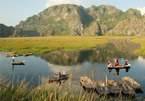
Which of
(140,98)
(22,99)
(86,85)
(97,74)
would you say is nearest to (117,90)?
(140,98)

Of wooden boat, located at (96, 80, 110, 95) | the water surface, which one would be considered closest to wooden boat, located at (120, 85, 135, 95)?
wooden boat, located at (96, 80, 110, 95)

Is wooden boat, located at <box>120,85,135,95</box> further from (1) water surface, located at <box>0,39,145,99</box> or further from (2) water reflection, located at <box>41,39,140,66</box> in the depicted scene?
(2) water reflection, located at <box>41,39,140,66</box>

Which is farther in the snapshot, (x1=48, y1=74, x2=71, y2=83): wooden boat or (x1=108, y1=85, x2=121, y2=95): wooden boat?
(x1=48, y1=74, x2=71, y2=83): wooden boat

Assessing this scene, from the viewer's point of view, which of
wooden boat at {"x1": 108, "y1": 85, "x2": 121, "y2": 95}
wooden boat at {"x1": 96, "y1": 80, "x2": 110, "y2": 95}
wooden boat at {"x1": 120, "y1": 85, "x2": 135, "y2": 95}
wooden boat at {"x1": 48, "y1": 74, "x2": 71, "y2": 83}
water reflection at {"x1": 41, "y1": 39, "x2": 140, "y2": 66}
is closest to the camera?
wooden boat at {"x1": 120, "y1": 85, "x2": 135, "y2": 95}

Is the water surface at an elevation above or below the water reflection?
below

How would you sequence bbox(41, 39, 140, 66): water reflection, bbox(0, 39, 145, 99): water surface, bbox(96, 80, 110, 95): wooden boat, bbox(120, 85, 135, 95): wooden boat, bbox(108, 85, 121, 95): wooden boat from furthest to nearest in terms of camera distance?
bbox(41, 39, 140, 66): water reflection < bbox(0, 39, 145, 99): water surface < bbox(108, 85, 121, 95): wooden boat < bbox(96, 80, 110, 95): wooden boat < bbox(120, 85, 135, 95): wooden boat

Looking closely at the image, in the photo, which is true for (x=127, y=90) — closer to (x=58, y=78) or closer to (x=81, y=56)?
(x=58, y=78)

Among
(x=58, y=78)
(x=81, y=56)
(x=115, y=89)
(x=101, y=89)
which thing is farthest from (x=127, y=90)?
(x=81, y=56)

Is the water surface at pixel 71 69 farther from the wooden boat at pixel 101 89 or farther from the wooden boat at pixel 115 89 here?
the wooden boat at pixel 101 89

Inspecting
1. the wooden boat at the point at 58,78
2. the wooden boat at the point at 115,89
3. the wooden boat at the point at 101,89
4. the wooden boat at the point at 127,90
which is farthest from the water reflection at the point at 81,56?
the wooden boat at the point at 127,90

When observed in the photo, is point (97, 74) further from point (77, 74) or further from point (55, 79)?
point (55, 79)

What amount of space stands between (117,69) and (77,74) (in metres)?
16.1

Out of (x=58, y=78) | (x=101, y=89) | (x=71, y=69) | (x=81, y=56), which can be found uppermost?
(x=81, y=56)

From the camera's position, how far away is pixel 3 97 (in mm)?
8406
